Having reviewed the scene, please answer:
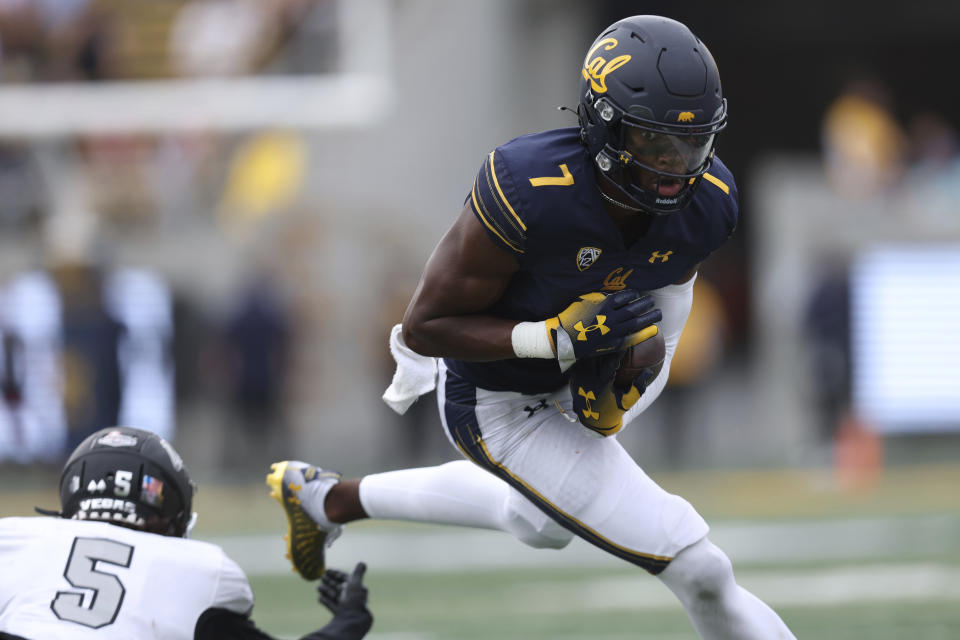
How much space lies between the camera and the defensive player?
373 centimetres

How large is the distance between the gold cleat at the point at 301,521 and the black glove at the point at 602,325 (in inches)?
45.5

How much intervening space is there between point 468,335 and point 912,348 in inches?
371

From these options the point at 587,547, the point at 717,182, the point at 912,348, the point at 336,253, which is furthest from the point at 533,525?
the point at 336,253

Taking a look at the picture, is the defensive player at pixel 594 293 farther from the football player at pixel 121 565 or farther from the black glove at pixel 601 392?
the football player at pixel 121 565

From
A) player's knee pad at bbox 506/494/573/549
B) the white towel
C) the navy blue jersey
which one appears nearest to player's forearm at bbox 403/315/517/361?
the navy blue jersey

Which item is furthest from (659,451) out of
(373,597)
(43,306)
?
(373,597)

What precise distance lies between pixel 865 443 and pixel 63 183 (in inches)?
274

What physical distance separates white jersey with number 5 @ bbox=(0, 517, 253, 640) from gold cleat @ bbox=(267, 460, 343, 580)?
1.09m

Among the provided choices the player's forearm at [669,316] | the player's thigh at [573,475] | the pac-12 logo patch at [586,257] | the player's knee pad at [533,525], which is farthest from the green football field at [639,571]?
the pac-12 logo patch at [586,257]

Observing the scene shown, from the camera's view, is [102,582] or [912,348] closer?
[102,582]

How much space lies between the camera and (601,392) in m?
3.91

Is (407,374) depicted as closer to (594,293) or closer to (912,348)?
(594,293)

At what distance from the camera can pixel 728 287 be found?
15109 millimetres

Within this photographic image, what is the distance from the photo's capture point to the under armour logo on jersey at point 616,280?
3.89 meters
